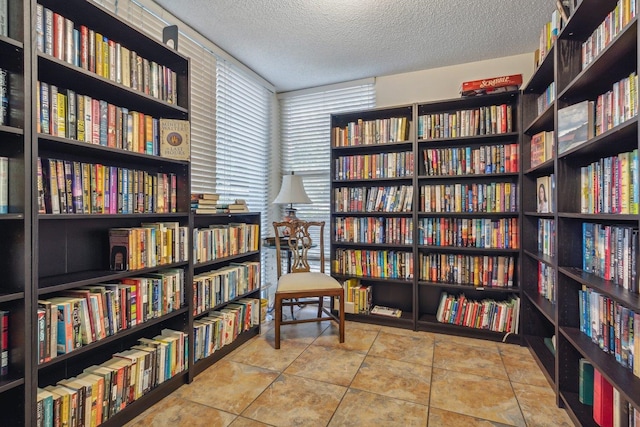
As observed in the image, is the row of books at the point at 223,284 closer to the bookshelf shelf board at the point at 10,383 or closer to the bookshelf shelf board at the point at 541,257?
the bookshelf shelf board at the point at 10,383

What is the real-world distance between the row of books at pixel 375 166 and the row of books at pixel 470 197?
0.87 feet

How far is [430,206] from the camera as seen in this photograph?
281 cm

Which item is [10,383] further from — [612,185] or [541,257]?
[541,257]

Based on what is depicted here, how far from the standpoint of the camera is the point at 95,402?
141 cm

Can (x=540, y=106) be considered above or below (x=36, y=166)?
above

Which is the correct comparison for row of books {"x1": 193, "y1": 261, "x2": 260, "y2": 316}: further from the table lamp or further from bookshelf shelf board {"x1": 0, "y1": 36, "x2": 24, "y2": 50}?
bookshelf shelf board {"x1": 0, "y1": 36, "x2": 24, "y2": 50}

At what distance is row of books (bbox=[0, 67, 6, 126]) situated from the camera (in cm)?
114

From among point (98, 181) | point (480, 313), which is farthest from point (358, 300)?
point (98, 181)

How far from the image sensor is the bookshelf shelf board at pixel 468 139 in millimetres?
2596

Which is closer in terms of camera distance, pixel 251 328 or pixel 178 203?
pixel 178 203

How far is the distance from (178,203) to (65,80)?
0.80 m

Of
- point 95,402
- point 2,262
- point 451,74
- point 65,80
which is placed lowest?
point 95,402

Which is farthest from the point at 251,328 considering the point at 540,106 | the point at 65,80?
the point at 540,106

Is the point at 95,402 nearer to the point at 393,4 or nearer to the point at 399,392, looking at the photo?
the point at 399,392
